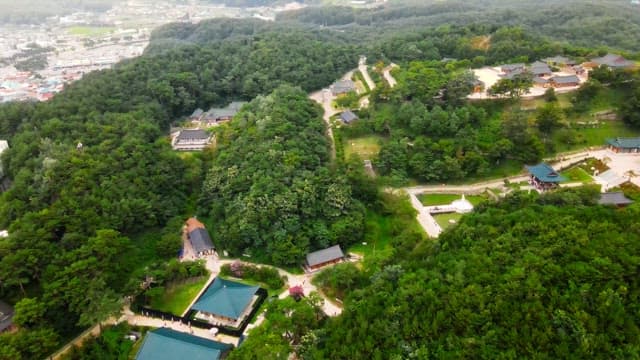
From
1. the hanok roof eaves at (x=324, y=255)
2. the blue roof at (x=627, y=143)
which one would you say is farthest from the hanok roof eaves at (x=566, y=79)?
the hanok roof eaves at (x=324, y=255)

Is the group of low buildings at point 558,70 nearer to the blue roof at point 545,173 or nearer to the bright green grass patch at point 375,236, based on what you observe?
the blue roof at point 545,173

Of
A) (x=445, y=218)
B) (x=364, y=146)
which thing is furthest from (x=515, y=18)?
(x=445, y=218)

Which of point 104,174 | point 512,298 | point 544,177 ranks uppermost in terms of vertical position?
point 104,174

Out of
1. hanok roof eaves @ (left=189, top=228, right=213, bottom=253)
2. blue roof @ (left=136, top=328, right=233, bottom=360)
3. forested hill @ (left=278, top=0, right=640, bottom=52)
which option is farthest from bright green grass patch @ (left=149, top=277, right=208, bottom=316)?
forested hill @ (left=278, top=0, right=640, bottom=52)

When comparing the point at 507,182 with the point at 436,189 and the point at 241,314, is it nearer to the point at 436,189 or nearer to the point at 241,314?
the point at 436,189

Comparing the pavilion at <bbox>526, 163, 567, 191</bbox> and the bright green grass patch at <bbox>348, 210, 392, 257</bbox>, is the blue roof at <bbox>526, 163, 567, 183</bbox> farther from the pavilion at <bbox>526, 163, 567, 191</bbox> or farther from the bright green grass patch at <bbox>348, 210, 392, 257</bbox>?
the bright green grass patch at <bbox>348, 210, 392, 257</bbox>

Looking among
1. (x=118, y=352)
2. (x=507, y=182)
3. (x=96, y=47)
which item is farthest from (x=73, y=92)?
(x=96, y=47)

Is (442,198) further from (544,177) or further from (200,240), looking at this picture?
(200,240)
